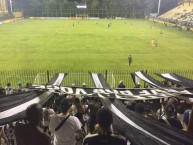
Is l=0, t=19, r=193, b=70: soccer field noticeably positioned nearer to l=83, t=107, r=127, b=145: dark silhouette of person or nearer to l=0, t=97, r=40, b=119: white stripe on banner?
l=0, t=97, r=40, b=119: white stripe on banner

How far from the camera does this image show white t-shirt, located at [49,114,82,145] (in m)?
4.42

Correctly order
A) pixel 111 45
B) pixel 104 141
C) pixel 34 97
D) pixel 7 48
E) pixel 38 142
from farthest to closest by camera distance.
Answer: pixel 111 45 → pixel 7 48 → pixel 34 97 → pixel 38 142 → pixel 104 141

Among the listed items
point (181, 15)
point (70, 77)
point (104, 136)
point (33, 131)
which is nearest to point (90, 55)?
point (70, 77)

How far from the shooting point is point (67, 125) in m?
4.43

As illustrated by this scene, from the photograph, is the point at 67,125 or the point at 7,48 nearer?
the point at 67,125

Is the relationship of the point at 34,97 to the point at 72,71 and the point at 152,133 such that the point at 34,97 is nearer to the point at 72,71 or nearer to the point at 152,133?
the point at 152,133

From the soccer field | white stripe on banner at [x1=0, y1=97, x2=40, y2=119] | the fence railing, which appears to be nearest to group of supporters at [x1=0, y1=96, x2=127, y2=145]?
white stripe on banner at [x1=0, y1=97, x2=40, y2=119]

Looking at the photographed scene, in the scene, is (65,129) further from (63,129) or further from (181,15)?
(181,15)

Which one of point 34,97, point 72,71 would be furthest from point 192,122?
point 72,71

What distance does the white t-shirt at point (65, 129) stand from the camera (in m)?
4.42

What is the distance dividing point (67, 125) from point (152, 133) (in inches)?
60.9

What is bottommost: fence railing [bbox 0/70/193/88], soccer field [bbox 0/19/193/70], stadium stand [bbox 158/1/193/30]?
fence railing [bbox 0/70/193/88]

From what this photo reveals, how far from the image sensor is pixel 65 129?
4.46 meters

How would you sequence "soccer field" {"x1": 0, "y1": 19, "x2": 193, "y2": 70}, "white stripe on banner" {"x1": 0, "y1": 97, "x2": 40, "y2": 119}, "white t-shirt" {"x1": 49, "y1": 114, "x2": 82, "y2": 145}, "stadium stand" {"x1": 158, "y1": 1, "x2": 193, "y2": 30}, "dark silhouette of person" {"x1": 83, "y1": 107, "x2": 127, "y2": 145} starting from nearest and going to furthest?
"dark silhouette of person" {"x1": 83, "y1": 107, "x2": 127, "y2": 145} < "white t-shirt" {"x1": 49, "y1": 114, "x2": 82, "y2": 145} < "white stripe on banner" {"x1": 0, "y1": 97, "x2": 40, "y2": 119} < "soccer field" {"x1": 0, "y1": 19, "x2": 193, "y2": 70} < "stadium stand" {"x1": 158, "y1": 1, "x2": 193, "y2": 30}
